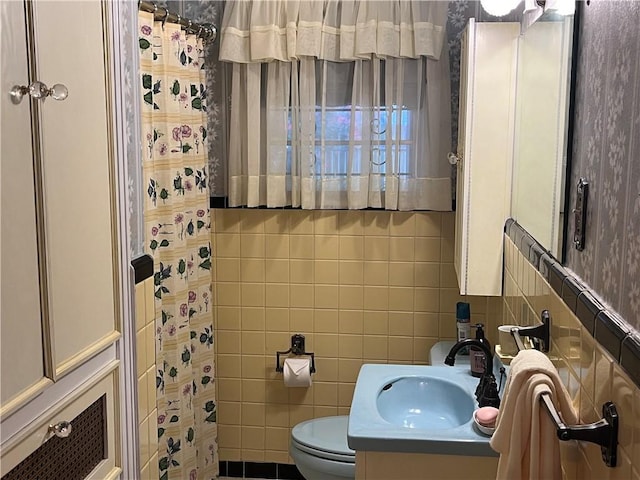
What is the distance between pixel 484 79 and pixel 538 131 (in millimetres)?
531

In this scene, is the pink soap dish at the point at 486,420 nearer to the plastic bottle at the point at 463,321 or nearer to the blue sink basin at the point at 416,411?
the blue sink basin at the point at 416,411

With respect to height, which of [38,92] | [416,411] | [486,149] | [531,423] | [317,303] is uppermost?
[38,92]

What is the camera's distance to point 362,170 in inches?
118

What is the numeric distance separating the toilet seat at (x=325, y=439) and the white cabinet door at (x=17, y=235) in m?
1.60

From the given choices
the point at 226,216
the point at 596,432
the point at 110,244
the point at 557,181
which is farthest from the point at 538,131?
the point at 226,216

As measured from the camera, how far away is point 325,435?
108 inches

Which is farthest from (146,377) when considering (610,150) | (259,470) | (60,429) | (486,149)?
(259,470)

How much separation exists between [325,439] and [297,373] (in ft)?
1.30

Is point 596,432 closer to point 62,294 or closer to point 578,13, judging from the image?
point 578,13

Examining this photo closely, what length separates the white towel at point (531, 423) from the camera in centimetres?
Answer: 117

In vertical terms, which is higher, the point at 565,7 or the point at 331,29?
the point at 331,29

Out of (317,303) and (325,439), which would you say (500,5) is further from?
(325,439)

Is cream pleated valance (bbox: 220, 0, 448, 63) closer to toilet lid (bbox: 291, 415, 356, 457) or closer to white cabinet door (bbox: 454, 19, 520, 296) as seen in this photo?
white cabinet door (bbox: 454, 19, 520, 296)

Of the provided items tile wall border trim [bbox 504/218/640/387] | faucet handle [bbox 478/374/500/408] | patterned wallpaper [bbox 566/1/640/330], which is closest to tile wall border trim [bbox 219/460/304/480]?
faucet handle [bbox 478/374/500/408]
